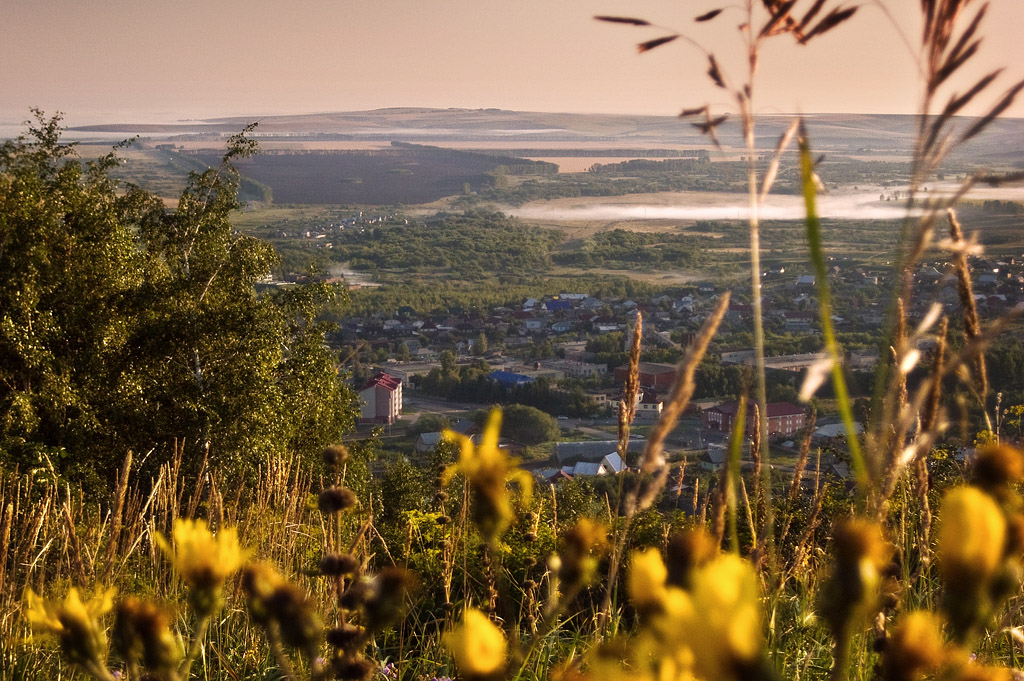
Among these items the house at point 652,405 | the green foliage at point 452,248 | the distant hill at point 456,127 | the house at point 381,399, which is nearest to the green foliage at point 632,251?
the green foliage at point 452,248

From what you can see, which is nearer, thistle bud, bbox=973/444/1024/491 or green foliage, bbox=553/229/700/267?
thistle bud, bbox=973/444/1024/491

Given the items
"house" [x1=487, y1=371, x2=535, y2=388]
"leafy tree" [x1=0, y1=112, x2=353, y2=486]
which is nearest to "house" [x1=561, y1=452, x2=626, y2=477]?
"leafy tree" [x1=0, y1=112, x2=353, y2=486]

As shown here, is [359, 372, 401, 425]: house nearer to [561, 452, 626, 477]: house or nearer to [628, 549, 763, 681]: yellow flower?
[561, 452, 626, 477]: house

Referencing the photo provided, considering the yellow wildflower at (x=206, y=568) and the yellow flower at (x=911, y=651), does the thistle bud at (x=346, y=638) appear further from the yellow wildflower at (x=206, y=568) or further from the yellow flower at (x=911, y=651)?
the yellow flower at (x=911, y=651)

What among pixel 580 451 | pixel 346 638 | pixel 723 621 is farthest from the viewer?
pixel 580 451

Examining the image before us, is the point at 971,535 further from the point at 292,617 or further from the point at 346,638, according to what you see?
the point at 346,638

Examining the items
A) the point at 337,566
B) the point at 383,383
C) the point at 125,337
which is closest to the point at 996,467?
the point at 337,566

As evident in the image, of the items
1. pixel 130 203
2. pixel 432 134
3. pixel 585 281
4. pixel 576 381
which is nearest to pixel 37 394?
pixel 130 203
